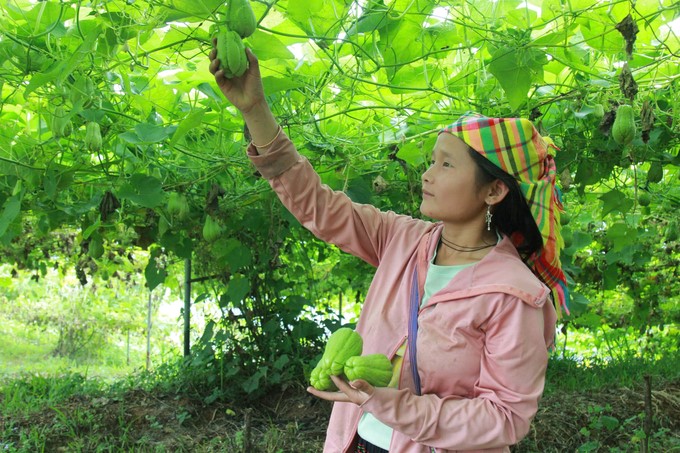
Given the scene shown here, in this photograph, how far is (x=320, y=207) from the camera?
5.46 feet

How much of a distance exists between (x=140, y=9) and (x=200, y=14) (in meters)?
0.29

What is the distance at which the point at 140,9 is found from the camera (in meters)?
1.60

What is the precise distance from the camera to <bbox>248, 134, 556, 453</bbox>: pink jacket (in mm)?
1382

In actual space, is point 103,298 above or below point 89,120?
below

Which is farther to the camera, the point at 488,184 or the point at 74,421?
the point at 74,421

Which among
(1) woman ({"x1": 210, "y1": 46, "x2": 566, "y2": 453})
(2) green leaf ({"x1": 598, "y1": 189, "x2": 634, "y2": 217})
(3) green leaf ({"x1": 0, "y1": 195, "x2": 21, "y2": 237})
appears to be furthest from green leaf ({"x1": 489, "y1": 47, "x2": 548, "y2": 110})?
(3) green leaf ({"x1": 0, "y1": 195, "x2": 21, "y2": 237})

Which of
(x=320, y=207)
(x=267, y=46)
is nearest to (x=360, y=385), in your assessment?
(x=320, y=207)

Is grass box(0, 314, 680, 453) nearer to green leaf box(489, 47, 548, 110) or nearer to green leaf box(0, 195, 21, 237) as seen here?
green leaf box(0, 195, 21, 237)

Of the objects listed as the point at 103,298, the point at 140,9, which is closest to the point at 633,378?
the point at 140,9

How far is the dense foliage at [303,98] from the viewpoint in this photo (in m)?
1.82

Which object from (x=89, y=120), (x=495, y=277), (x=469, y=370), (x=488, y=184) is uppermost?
(x=89, y=120)

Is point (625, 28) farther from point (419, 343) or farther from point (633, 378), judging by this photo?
point (633, 378)

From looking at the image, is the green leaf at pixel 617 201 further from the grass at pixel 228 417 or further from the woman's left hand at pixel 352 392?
the woman's left hand at pixel 352 392

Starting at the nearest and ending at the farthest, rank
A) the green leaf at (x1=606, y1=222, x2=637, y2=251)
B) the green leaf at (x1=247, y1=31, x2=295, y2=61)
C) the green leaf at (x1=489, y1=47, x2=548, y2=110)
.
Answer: the green leaf at (x1=247, y1=31, x2=295, y2=61) < the green leaf at (x1=489, y1=47, x2=548, y2=110) < the green leaf at (x1=606, y1=222, x2=637, y2=251)
